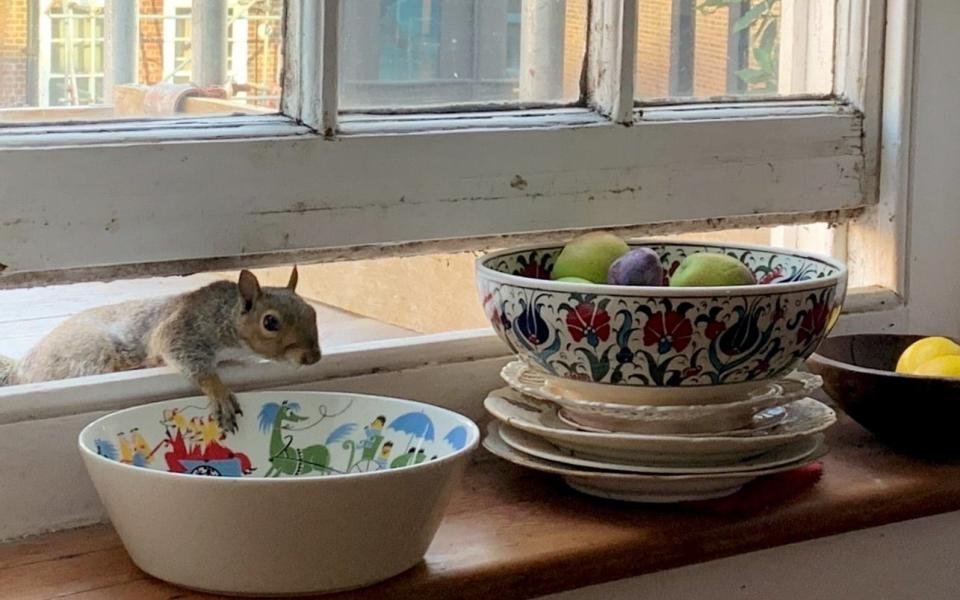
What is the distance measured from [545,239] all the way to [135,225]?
359 mm

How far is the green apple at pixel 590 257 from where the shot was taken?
41.4 inches

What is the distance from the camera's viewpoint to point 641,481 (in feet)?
3.19

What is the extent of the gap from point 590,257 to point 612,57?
0.64 feet

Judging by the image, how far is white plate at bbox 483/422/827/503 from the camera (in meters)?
0.96

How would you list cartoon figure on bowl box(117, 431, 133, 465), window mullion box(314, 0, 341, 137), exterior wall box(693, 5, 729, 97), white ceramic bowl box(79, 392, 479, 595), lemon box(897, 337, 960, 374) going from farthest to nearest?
exterior wall box(693, 5, 729, 97) → lemon box(897, 337, 960, 374) → window mullion box(314, 0, 341, 137) → cartoon figure on bowl box(117, 431, 133, 465) → white ceramic bowl box(79, 392, 479, 595)

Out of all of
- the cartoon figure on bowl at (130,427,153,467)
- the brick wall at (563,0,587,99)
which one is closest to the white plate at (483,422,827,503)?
the cartoon figure on bowl at (130,427,153,467)

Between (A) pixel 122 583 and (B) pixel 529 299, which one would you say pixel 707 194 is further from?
(A) pixel 122 583

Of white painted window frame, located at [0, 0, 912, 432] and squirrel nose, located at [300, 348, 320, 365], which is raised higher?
white painted window frame, located at [0, 0, 912, 432]

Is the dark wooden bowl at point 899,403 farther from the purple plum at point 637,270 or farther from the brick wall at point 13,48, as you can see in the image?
the brick wall at point 13,48

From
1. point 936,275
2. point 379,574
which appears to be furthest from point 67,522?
point 936,275

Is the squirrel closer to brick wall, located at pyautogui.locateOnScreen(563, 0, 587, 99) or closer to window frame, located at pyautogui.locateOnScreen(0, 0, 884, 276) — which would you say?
window frame, located at pyautogui.locateOnScreen(0, 0, 884, 276)

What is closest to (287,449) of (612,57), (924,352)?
(612,57)

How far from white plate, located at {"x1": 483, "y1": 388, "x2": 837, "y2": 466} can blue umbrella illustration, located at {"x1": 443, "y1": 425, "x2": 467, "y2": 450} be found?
0.22 ft

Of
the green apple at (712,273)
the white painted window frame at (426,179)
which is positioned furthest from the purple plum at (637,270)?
the white painted window frame at (426,179)
